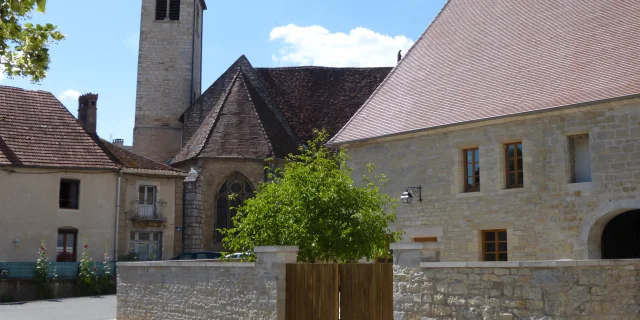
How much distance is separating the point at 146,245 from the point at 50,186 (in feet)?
13.5

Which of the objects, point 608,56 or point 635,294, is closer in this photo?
point 635,294

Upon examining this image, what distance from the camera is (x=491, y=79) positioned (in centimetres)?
1727

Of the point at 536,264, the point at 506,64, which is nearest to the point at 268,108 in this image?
the point at 506,64

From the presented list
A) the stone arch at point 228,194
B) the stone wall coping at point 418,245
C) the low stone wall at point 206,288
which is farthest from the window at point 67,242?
the stone wall coping at point 418,245

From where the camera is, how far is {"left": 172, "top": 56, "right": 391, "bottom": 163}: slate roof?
2928cm

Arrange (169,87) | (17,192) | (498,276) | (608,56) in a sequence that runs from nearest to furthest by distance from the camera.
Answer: (498,276) → (608,56) → (17,192) → (169,87)

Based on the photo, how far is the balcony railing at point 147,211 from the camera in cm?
2691

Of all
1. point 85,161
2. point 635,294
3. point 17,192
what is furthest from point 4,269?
point 635,294

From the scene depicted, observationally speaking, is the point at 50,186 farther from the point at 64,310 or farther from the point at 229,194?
the point at 64,310

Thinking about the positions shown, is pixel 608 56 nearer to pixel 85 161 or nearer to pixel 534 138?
pixel 534 138

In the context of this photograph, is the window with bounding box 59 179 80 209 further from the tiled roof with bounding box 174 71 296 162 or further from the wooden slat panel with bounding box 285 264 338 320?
the wooden slat panel with bounding box 285 264 338 320

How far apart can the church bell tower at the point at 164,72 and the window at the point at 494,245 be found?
70.8 ft

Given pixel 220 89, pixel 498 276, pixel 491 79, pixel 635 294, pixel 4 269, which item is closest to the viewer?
pixel 635 294

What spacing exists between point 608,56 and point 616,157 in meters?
2.20
